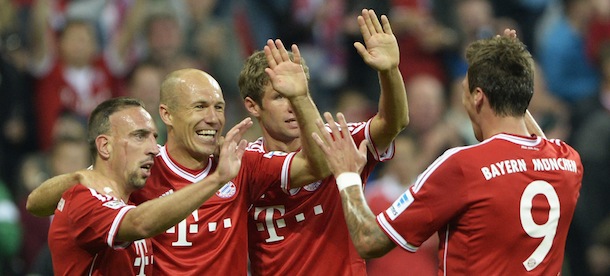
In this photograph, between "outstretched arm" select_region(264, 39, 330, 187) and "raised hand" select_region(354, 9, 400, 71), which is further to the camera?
"raised hand" select_region(354, 9, 400, 71)

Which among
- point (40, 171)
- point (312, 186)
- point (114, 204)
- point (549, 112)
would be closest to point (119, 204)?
point (114, 204)


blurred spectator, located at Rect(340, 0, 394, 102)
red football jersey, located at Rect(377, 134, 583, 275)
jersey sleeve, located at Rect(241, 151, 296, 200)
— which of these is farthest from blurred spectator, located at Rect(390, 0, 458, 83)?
red football jersey, located at Rect(377, 134, 583, 275)

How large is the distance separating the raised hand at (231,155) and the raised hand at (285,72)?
353 mm

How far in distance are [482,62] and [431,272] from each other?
4413 millimetres

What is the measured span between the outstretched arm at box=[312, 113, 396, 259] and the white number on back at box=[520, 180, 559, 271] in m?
0.61

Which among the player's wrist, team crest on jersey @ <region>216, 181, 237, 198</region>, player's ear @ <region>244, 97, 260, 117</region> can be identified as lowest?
the player's wrist

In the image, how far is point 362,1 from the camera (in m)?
11.9

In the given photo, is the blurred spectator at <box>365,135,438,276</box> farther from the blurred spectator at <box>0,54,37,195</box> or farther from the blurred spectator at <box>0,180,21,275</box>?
the blurred spectator at <box>0,54,37,195</box>

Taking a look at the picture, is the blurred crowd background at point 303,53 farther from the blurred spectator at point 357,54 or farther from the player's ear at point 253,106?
the player's ear at point 253,106

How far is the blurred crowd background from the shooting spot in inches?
417

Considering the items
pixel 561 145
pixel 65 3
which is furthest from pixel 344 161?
Result: pixel 65 3

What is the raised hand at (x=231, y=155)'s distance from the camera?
5.09m

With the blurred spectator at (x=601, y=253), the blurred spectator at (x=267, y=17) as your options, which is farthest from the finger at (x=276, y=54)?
the blurred spectator at (x=267, y=17)

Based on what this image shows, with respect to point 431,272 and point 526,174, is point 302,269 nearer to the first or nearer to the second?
point 526,174
